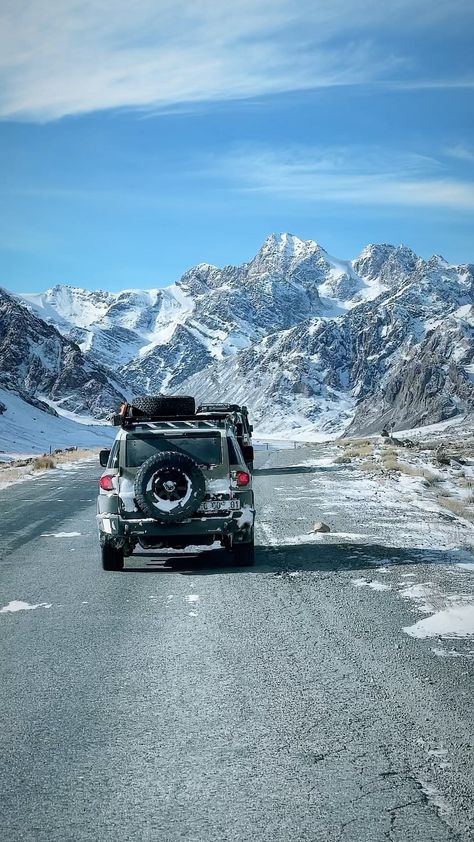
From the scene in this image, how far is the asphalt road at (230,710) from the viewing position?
4.30 meters

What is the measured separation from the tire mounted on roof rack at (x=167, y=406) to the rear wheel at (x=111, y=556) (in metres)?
8.74

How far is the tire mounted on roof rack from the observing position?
69.5 ft

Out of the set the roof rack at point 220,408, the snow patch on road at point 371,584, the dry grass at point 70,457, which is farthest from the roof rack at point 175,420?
the dry grass at point 70,457

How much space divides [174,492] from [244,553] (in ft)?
4.87

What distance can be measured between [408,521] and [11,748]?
42.4 ft

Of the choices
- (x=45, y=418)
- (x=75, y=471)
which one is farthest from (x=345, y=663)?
(x=45, y=418)

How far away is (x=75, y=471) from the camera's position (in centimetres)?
4197

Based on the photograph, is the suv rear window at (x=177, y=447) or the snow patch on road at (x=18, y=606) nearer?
the snow patch on road at (x=18, y=606)

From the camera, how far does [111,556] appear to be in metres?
12.0

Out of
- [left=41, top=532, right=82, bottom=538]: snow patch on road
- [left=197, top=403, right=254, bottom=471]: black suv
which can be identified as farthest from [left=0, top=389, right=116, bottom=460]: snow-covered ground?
[left=41, top=532, right=82, bottom=538]: snow patch on road

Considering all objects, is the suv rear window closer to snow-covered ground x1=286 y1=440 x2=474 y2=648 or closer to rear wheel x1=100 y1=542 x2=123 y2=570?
rear wheel x1=100 y1=542 x2=123 y2=570

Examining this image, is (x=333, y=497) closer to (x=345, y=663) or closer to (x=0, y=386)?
(x=345, y=663)

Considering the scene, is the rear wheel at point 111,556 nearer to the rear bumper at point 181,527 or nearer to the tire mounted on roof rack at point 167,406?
the rear bumper at point 181,527

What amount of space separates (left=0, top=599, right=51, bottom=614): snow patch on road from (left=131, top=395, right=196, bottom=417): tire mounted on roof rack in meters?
11.1
